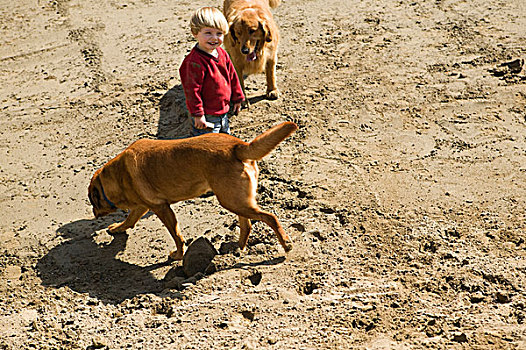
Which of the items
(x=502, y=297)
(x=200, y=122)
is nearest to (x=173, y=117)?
(x=200, y=122)

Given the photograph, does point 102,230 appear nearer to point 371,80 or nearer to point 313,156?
point 313,156

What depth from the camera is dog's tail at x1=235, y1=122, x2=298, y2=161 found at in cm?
378

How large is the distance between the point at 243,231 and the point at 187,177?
0.66m

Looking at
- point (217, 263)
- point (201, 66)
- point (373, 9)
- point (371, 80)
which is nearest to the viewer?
point (217, 263)

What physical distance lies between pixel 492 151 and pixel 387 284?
2.22 m

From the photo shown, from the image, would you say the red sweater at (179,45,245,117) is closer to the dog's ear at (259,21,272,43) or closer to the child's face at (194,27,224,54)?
the child's face at (194,27,224,54)

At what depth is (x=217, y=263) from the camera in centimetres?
430

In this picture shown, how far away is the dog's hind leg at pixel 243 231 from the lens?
4.37 m

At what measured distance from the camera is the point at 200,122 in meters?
4.85

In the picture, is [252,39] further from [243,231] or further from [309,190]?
[243,231]

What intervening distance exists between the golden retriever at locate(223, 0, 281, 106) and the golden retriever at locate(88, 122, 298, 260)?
7.21ft

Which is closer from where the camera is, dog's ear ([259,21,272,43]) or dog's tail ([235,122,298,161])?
dog's tail ([235,122,298,161])

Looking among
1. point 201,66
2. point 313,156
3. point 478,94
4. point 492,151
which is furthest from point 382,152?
point 201,66

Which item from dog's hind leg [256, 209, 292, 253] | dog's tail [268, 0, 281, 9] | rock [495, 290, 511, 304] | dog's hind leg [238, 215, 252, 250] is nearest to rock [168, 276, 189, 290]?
dog's hind leg [238, 215, 252, 250]
